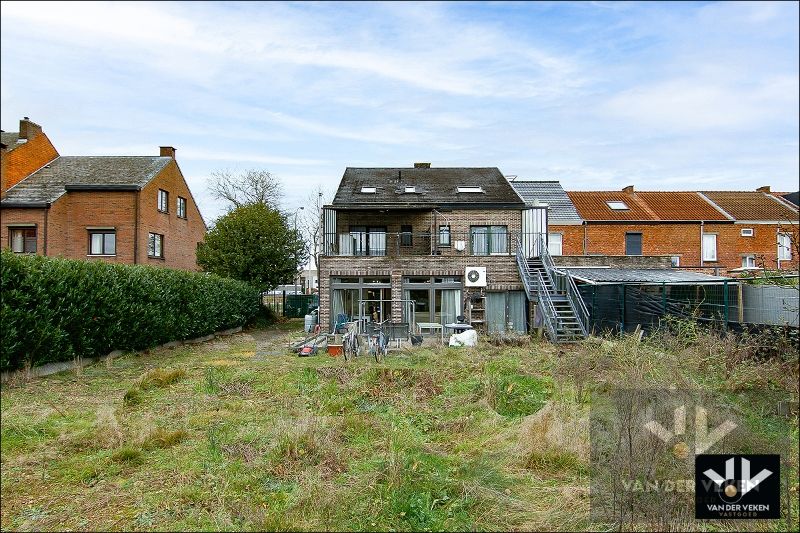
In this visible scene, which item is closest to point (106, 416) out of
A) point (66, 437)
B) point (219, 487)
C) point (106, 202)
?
point (66, 437)

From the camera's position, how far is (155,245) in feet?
90.5

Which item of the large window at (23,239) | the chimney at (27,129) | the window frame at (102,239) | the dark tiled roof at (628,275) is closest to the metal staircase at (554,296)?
the dark tiled roof at (628,275)

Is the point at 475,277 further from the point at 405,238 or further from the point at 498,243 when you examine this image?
the point at 405,238

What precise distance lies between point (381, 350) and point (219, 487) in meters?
9.47

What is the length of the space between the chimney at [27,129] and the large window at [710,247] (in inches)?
1468

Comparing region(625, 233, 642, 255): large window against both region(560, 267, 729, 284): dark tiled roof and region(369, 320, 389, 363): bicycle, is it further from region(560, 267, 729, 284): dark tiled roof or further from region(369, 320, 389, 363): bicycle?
region(369, 320, 389, 363): bicycle

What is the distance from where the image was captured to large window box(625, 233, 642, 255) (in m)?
30.7

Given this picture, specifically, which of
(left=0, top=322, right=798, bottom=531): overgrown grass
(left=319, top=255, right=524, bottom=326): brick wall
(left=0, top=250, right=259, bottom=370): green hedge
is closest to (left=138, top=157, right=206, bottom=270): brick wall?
(left=0, top=250, right=259, bottom=370): green hedge

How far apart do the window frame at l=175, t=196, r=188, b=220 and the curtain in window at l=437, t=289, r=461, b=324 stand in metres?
17.0

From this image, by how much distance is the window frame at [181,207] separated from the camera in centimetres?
3017

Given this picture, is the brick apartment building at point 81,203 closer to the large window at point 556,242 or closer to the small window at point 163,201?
the small window at point 163,201

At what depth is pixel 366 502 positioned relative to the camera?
5.21m

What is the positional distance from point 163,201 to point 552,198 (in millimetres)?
21907

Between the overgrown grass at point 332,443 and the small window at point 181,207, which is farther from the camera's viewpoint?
the small window at point 181,207
